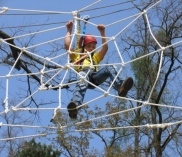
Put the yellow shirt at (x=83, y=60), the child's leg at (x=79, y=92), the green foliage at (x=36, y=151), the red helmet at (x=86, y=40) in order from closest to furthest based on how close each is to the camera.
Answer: the child's leg at (x=79, y=92) < the yellow shirt at (x=83, y=60) < the red helmet at (x=86, y=40) < the green foliage at (x=36, y=151)

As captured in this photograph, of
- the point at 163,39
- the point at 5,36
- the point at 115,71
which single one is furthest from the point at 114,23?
the point at 163,39

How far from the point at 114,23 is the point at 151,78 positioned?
773 cm

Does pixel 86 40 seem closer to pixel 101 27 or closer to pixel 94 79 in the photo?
pixel 101 27

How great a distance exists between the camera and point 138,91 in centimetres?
1390

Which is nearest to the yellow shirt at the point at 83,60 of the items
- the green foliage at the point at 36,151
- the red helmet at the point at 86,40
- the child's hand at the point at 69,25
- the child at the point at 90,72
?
the child at the point at 90,72

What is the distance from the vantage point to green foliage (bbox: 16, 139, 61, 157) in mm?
13422

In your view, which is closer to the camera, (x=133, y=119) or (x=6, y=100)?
(x=6, y=100)

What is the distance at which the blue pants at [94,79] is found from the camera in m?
6.16

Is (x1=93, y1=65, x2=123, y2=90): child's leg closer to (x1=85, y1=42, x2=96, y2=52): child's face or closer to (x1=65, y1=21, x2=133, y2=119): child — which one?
(x1=65, y1=21, x2=133, y2=119): child

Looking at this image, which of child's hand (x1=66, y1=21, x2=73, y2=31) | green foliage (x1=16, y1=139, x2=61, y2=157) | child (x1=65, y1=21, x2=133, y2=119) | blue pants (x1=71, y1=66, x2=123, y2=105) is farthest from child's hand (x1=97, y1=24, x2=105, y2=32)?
green foliage (x1=16, y1=139, x2=61, y2=157)

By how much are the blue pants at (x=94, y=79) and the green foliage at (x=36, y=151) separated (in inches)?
284

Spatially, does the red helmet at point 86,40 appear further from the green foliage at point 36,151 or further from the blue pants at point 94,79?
the green foliage at point 36,151

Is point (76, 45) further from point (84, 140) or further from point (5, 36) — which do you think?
point (84, 140)

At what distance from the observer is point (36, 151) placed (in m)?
13.3
